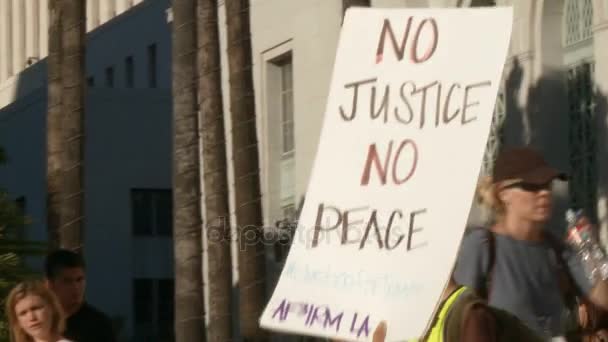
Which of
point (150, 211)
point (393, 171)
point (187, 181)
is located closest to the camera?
point (393, 171)

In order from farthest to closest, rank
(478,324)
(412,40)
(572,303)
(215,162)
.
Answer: (215,162), (572,303), (412,40), (478,324)

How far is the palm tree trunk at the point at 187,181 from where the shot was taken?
65.2 feet

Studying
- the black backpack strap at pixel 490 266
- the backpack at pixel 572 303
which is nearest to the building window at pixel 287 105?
the backpack at pixel 572 303

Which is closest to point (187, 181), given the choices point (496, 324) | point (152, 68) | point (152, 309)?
point (496, 324)

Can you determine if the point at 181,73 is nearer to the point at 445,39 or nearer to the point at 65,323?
the point at 65,323

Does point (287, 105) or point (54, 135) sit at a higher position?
point (287, 105)

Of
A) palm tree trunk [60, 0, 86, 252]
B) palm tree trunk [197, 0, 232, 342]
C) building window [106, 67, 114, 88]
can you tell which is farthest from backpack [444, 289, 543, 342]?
building window [106, 67, 114, 88]

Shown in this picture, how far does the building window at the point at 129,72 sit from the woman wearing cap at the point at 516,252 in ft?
132

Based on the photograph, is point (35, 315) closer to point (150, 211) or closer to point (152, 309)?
point (150, 211)

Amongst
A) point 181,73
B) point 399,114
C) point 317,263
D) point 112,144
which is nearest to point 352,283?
point 317,263

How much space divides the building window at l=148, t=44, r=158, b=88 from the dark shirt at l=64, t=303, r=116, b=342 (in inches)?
1433

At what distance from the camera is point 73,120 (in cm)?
1992

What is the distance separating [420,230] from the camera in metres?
7.15

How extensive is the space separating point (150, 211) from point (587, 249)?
120ft
